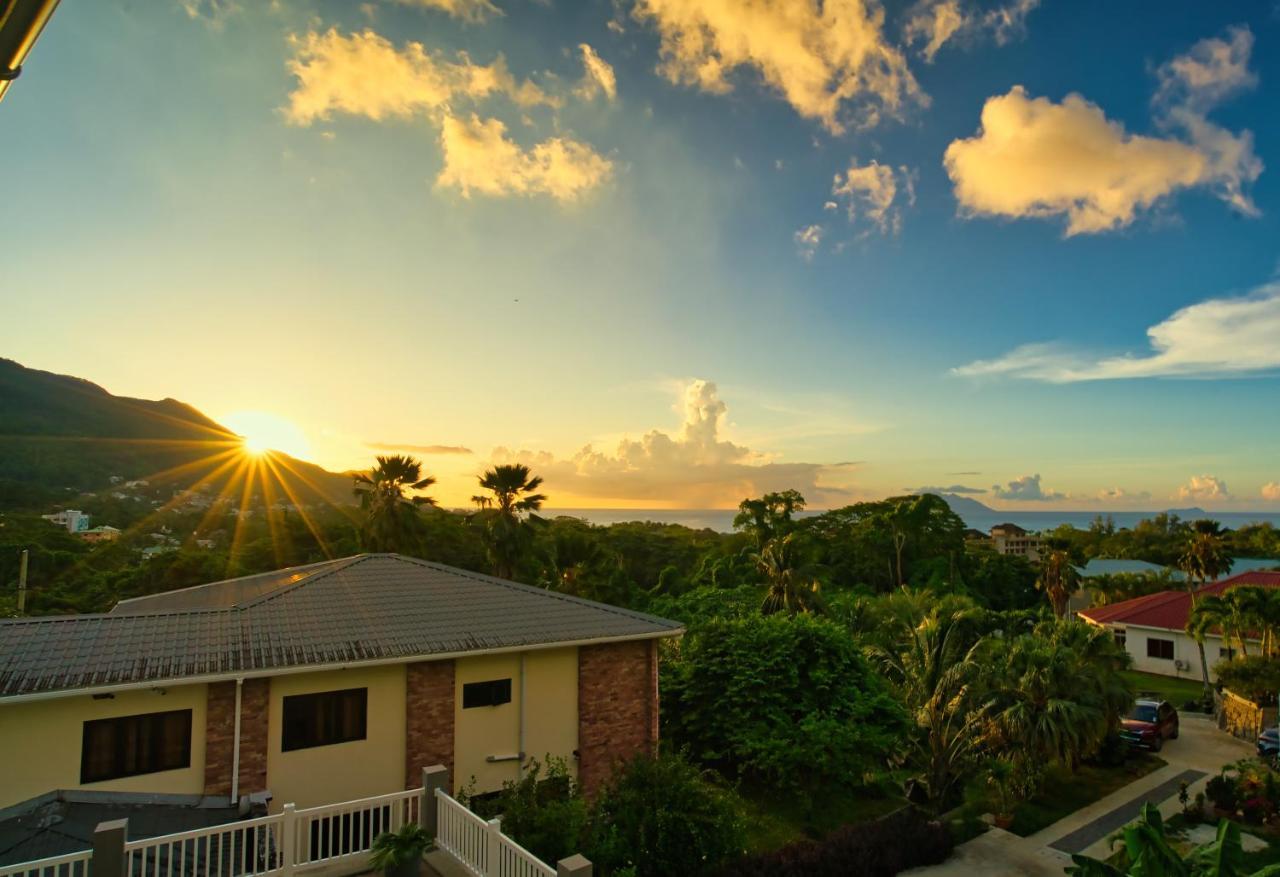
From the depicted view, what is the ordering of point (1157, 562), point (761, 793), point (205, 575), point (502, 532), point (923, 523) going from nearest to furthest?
point (761, 793)
point (502, 532)
point (205, 575)
point (923, 523)
point (1157, 562)

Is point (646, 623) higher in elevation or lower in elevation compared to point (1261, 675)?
higher

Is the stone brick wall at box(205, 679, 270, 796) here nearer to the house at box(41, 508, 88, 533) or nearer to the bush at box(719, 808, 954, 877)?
the bush at box(719, 808, 954, 877)

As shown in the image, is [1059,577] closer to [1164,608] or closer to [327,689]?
[1164,608]

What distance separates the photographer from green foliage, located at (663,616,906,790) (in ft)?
57.8

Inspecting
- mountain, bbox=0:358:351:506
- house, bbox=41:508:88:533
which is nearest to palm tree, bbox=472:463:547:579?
house, bbox=41:508:88:533

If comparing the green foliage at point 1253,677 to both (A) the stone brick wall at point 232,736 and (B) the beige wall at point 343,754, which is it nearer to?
(B) the beige wall at point 343,754

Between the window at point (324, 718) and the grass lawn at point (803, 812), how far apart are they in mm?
10036

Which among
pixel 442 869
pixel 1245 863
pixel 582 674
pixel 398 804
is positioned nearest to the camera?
pixel 1245 863

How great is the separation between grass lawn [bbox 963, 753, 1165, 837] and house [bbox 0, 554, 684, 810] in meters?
10.3

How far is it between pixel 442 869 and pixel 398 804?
1.43 metres

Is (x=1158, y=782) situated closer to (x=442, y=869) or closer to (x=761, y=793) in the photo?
(x=761, y=793)

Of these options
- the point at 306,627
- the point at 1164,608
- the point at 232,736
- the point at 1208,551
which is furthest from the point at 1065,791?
the point at 1208,551

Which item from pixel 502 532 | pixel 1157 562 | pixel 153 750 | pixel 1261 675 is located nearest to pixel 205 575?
pixel 502 532

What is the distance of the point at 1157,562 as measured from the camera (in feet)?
254
